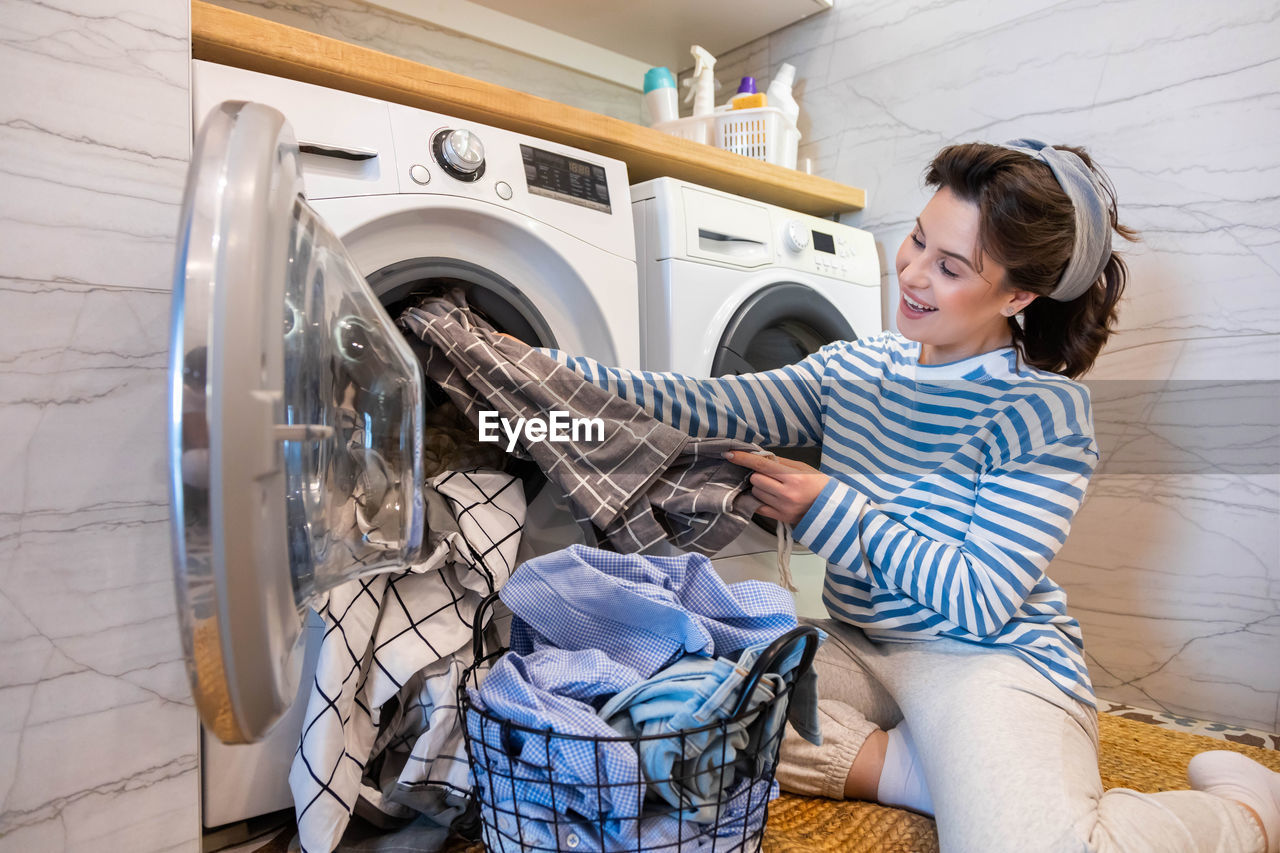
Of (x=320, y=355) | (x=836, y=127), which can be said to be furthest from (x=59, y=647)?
(x=836, y=127)

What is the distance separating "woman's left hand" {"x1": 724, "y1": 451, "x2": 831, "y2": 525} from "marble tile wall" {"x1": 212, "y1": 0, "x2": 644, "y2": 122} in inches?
46.3

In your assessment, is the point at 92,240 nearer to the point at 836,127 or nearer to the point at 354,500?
the point at 354,500

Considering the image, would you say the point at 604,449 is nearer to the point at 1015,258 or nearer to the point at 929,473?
the point at 929,473

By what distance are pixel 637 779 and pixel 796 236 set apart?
3.71 feet

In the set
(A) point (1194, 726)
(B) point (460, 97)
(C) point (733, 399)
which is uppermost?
(B) point (460, 97)

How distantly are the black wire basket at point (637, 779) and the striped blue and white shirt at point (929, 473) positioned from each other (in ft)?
0.95

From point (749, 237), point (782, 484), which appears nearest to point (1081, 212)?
point (782, 484)

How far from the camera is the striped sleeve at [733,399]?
1.11m

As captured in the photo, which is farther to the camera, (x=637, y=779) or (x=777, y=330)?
(x=777, y=330)

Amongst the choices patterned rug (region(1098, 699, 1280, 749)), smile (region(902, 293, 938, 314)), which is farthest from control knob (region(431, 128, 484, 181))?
patterned rug (region(1098, 699, 1280, 749))

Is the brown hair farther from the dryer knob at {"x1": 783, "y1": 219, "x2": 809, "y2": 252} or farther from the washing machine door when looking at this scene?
the washing machine door

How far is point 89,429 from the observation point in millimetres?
802

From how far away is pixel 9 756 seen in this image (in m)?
0.76

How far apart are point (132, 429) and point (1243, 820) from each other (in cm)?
120
